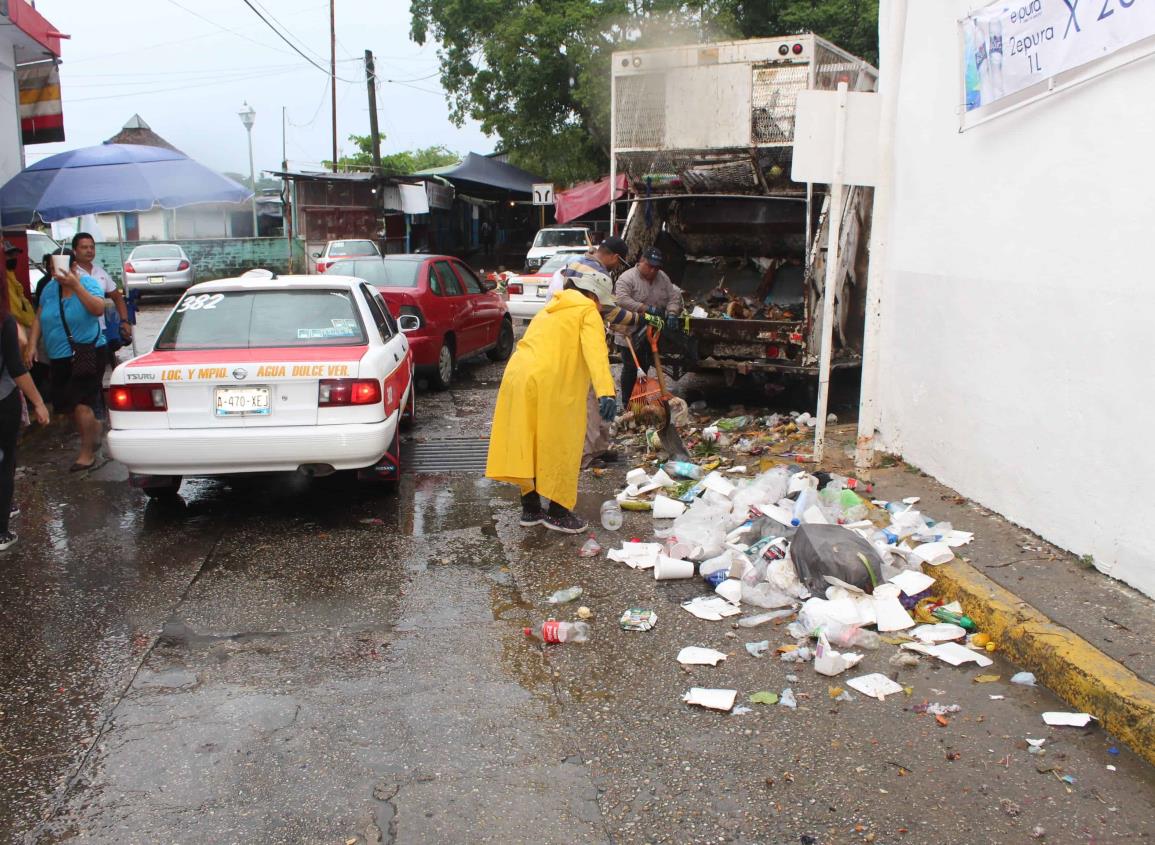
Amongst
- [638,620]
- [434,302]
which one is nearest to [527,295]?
[434,302]

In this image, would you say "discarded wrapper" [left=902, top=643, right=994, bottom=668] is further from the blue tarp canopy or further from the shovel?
the blue tarp canopy

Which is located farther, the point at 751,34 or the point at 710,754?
the point at 751,34

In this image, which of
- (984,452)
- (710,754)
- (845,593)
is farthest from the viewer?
(984,452)

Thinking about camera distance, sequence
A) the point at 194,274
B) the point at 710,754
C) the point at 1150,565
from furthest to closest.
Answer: the point at 194,274 → the point at 1150,565 → the point at 710,754

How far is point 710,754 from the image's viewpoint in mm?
3432

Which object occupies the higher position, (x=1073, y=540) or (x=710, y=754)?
(x=1073, y=540)

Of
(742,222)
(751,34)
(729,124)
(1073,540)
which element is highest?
(751,34)

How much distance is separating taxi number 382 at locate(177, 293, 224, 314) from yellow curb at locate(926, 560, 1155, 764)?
496 cm

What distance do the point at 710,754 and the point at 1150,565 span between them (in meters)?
2.26

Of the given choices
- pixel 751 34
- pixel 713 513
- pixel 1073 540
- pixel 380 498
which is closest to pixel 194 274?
pixel 751 34

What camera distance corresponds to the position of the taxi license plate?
231 inches

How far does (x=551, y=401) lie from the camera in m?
5.72

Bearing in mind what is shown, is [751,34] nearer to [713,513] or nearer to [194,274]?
[194,274]

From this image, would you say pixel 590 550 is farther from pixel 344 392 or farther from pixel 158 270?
pixel 158 270
